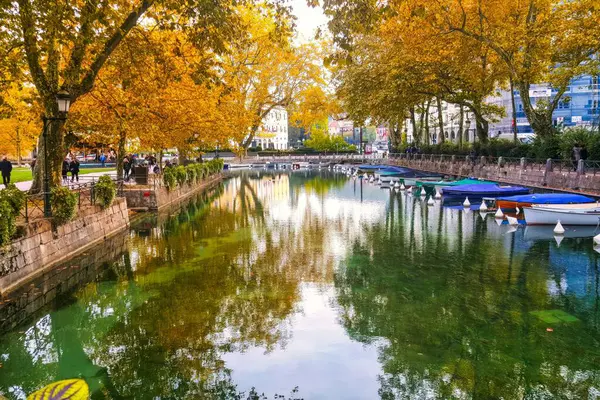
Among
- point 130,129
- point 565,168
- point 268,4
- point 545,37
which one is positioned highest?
point 545,37

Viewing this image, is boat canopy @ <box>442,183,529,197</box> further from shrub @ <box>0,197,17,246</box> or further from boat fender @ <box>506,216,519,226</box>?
shrub @ <box>0,197,17,246</box>

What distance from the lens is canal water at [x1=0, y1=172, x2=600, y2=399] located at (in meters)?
7.62

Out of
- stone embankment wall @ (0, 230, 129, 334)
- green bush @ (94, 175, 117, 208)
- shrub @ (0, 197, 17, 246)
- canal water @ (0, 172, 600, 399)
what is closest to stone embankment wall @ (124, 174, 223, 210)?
green bush @ (94, 175, 117, 208)

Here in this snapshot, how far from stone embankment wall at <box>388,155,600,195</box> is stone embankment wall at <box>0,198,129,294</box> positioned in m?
23.2

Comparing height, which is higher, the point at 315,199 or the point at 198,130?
the point at 198,130

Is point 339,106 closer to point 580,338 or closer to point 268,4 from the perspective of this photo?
point 268,4

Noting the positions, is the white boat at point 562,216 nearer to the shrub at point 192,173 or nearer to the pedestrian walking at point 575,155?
the pedestrian walking at point 575,155

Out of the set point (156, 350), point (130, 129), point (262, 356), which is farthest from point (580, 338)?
point (130, 129)

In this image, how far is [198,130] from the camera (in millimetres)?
29797

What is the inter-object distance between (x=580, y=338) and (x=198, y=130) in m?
24.5

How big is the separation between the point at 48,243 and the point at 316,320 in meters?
8.36

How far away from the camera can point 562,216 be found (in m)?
20.3

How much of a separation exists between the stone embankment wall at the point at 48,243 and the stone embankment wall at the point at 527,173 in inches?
912

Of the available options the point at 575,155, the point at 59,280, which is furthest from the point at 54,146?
the point at 575,155
